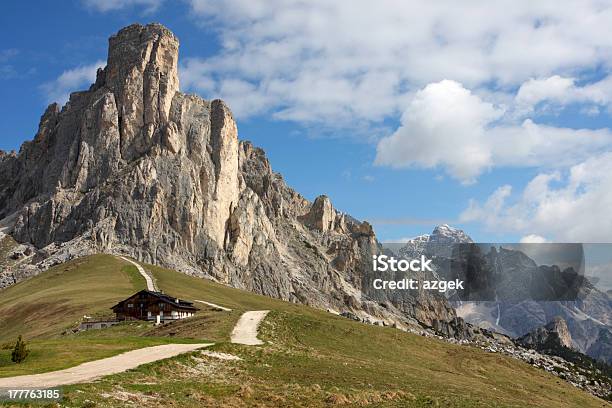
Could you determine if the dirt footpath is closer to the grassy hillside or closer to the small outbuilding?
the grassy hillside

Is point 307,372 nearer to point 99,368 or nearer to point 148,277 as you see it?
point 99,368

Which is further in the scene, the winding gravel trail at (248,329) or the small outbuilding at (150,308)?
the small outbuilding at (150,308)

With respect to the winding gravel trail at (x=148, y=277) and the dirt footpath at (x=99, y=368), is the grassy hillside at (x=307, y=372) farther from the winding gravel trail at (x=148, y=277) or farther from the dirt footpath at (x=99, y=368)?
the winding gravel trail at (x=148, y=277)

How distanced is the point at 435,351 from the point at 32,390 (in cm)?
4722

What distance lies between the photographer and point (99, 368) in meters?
36.0

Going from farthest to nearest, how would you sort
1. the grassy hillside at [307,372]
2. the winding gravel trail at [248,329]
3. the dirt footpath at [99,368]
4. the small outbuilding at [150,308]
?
the small outbuilding at [150,308] < the winding gravel trail at [248,329] < the grassy hillside at [307,372] < the dirt footpath at [99,368]

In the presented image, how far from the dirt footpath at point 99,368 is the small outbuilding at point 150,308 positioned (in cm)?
3707

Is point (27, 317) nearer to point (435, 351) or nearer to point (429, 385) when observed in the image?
point (435, 351)

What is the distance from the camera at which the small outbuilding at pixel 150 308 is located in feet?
271

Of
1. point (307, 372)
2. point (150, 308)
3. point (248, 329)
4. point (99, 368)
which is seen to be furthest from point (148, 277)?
point (99, 368)

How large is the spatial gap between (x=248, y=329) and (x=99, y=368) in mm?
25590

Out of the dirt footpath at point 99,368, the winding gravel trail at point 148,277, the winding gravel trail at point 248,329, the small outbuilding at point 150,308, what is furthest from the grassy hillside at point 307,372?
the winding gravel trail at point 148,277

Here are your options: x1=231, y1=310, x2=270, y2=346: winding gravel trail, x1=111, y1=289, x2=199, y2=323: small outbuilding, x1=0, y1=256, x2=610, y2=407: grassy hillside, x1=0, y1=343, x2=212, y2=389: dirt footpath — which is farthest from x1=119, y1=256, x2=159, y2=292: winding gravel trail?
x1=0, y1=343, x2=212, y2=389: dirt footpath

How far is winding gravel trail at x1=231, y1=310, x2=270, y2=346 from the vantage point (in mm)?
53438
